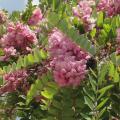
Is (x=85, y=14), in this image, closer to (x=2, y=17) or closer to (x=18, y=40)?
(x=18, y=40)

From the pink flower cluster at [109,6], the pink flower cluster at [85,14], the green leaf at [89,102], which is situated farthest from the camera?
the pink flower cluster at [109,6]

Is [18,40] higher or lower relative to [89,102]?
higher

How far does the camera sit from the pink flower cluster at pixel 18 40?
3.28 meters

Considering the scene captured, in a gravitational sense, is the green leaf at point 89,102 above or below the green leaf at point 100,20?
below

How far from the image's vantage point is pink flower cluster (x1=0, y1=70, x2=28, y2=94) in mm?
3004

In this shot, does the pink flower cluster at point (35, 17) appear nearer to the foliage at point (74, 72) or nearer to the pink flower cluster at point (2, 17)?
the pink flower cluster at point (2, 17)

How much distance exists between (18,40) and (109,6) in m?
0.63

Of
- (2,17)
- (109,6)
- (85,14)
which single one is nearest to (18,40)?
(85,14)

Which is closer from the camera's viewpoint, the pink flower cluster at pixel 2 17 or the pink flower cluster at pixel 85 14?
the pink flower cluster at pixel 85 14

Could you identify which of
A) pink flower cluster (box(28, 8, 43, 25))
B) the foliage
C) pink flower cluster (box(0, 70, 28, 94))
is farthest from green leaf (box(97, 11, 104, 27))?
pink flower cluster (box(28, 8, 43, 25))

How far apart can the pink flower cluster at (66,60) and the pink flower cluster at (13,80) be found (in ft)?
1.23

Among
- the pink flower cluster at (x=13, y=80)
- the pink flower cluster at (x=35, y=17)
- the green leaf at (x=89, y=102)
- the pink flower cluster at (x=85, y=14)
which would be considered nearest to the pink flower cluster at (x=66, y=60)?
the green leaf at (x=89, y=102)

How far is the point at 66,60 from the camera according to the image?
254cm

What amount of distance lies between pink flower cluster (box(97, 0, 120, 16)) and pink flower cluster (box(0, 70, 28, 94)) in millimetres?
677
